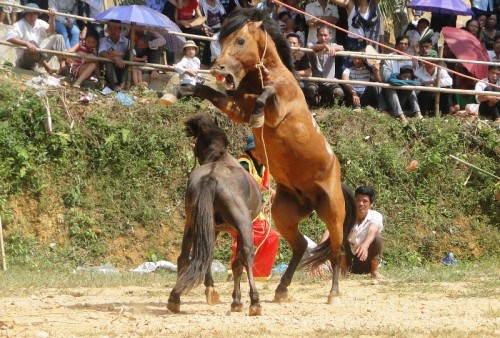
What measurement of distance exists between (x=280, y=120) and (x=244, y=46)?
0.81 meters

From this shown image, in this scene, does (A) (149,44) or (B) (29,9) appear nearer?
(B) (29,9)

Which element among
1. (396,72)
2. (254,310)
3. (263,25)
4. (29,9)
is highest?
(263,25)

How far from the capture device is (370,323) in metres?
8.76

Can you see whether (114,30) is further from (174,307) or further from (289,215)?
(174,307)

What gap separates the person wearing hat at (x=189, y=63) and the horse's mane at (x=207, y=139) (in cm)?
554

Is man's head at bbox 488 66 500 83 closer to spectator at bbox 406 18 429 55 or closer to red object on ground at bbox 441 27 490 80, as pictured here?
red object on ground at bbox 441 27 490 80

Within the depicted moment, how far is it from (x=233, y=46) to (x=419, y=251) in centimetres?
756


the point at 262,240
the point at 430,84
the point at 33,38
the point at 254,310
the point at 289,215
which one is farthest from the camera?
the point at 430,84

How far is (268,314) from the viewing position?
941 centimetres

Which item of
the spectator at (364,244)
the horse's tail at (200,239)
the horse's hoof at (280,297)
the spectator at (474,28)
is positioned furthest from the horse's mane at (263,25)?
the spectator at (474,28)

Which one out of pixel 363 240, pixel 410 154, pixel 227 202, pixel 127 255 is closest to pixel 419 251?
pixel 410 154

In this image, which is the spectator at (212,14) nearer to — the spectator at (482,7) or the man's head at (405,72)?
the man's head at (405,72)

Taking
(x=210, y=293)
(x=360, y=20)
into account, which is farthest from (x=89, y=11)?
(x=210, y=293)

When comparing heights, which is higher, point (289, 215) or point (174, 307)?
point (289, 215)
